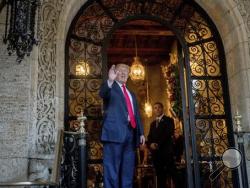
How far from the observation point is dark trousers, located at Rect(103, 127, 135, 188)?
239 inches

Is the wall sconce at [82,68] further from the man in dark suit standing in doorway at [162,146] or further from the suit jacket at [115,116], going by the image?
the man in dark suit standing in doorway at [162,146]

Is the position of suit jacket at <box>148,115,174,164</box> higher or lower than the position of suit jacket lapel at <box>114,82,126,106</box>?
lower

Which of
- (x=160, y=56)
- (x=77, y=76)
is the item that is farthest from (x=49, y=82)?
(x=160, y=56)

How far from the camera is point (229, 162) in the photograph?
656 cm

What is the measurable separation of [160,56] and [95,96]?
8481 millimetres

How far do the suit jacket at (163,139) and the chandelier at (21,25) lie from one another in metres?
3.90

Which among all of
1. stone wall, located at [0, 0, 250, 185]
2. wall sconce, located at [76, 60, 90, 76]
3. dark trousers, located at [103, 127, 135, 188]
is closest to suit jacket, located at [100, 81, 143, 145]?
dark trousers, located at [103, 127, 135, 188]

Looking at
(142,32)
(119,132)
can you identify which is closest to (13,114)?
(119,132)

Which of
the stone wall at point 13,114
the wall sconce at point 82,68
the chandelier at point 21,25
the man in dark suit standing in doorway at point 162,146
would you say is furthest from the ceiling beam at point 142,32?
the chandelier at point 21,25

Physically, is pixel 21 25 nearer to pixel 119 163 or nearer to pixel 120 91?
pixel 120 91

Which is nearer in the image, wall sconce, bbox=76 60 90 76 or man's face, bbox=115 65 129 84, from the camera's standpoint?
man's face, bbox=115 65 129 84

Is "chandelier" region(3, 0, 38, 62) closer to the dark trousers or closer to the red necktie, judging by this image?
the red necktie

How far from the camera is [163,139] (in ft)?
30.6

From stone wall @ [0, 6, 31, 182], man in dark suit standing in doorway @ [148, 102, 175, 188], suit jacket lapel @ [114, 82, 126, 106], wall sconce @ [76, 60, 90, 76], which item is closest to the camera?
stone wall @ [0, 6, 31, 182]
